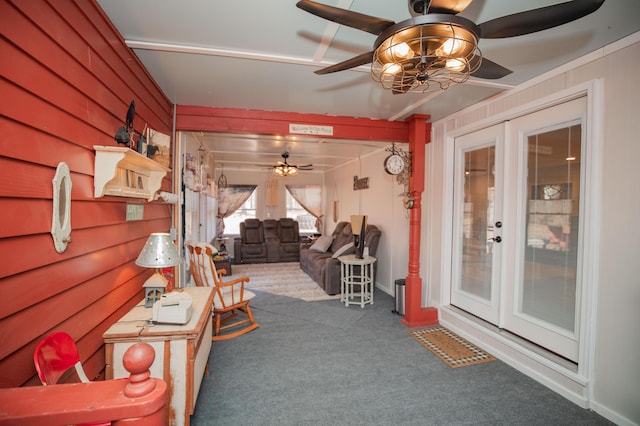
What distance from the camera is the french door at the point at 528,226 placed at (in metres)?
2.29

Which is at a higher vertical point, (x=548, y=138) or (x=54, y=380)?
(x=548, y=138)

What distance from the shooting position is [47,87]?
117 cm

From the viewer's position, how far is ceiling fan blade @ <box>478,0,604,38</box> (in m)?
1.11

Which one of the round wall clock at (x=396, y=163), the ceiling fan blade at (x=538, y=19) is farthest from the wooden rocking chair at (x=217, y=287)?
the ceiling fan blade at (x=538, y=19)

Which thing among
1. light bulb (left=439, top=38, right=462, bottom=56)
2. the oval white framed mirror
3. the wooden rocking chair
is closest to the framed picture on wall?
the oval white framed mirror

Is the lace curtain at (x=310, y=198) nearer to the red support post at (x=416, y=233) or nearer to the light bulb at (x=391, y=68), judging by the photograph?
the red support post at (x=416, y=233)

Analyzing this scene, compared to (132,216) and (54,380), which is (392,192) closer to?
(132,216)

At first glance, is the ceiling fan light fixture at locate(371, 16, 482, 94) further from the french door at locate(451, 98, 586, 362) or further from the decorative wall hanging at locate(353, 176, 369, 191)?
the decorative wall hanging at locate(353, 176, 369, 191)

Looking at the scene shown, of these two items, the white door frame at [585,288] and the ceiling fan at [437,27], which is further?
the white door frame at [585,288]

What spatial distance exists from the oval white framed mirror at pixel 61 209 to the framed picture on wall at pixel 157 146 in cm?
89

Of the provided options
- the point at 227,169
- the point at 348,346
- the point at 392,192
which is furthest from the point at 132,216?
the point at 227,169

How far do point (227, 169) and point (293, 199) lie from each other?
6.29 feet

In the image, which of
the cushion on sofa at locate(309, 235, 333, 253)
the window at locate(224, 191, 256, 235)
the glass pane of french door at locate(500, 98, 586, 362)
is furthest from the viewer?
the window at locate(224, 191, 256, 235)

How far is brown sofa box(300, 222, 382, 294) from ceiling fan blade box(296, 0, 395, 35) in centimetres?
383
